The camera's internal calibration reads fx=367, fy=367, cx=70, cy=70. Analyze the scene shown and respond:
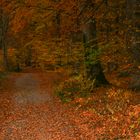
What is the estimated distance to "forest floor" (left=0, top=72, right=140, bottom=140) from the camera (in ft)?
38.1

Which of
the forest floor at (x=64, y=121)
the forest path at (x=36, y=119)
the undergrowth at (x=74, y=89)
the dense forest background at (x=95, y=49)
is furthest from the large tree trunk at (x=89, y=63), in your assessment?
the forest floor at (x=64, y=121)

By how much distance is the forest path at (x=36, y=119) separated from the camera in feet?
39.8

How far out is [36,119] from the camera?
14.4 m

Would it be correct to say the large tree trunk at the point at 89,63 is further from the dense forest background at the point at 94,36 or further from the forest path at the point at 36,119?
the forest path at the point at 36,119

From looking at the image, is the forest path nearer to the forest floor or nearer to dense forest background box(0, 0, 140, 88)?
the forest floor

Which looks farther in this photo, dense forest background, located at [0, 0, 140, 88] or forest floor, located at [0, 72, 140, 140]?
dense forest background, located at [0, 0, 140, 88]

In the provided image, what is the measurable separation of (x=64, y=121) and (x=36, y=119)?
126 centimetres

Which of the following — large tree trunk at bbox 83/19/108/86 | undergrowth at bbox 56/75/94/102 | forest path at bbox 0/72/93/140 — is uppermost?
large tree trunk at bbox 83/19/108/86

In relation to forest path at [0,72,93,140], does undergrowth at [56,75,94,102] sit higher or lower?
higher

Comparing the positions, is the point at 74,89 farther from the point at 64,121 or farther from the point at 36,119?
the point at 64,121

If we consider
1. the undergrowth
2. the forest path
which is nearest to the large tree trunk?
the undergrowth

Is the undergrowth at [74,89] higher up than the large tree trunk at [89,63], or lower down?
lower down

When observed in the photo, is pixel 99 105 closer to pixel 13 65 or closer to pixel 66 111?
pixel 66 111

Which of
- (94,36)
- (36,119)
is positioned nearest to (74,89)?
(94,36)
